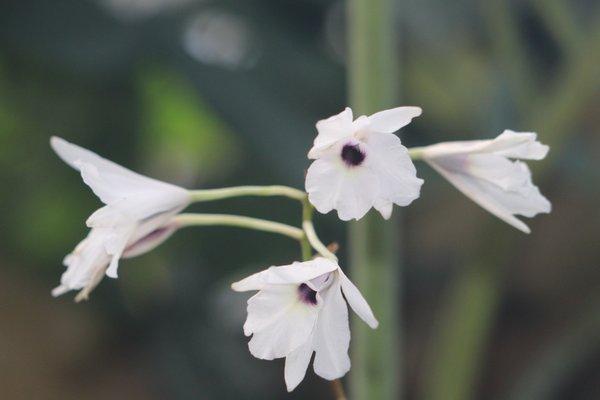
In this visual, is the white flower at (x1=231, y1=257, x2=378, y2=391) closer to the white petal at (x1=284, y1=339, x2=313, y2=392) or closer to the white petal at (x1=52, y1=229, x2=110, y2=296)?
the white petal at (x1=284, y1=339, x2=313, y2=392)

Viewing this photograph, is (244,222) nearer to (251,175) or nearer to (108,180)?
(108,180)

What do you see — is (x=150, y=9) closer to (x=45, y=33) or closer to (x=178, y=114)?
(x=45, y=33)

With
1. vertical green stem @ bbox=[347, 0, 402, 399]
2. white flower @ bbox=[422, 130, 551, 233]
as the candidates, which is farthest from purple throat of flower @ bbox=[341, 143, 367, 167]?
vertical green stem @ bbox=[347, 0, 402, 399]

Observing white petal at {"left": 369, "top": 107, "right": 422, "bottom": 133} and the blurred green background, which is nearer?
white petal at {"left": 369, "top": 107, "right": 422, "bottom": 133}

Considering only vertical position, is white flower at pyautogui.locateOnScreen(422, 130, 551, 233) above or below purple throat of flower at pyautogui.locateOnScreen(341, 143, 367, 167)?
below

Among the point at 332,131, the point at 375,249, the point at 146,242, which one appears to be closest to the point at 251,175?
the point at 375,249

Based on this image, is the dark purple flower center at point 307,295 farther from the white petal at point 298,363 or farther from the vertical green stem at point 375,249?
the vertical green stem at point 375,249
